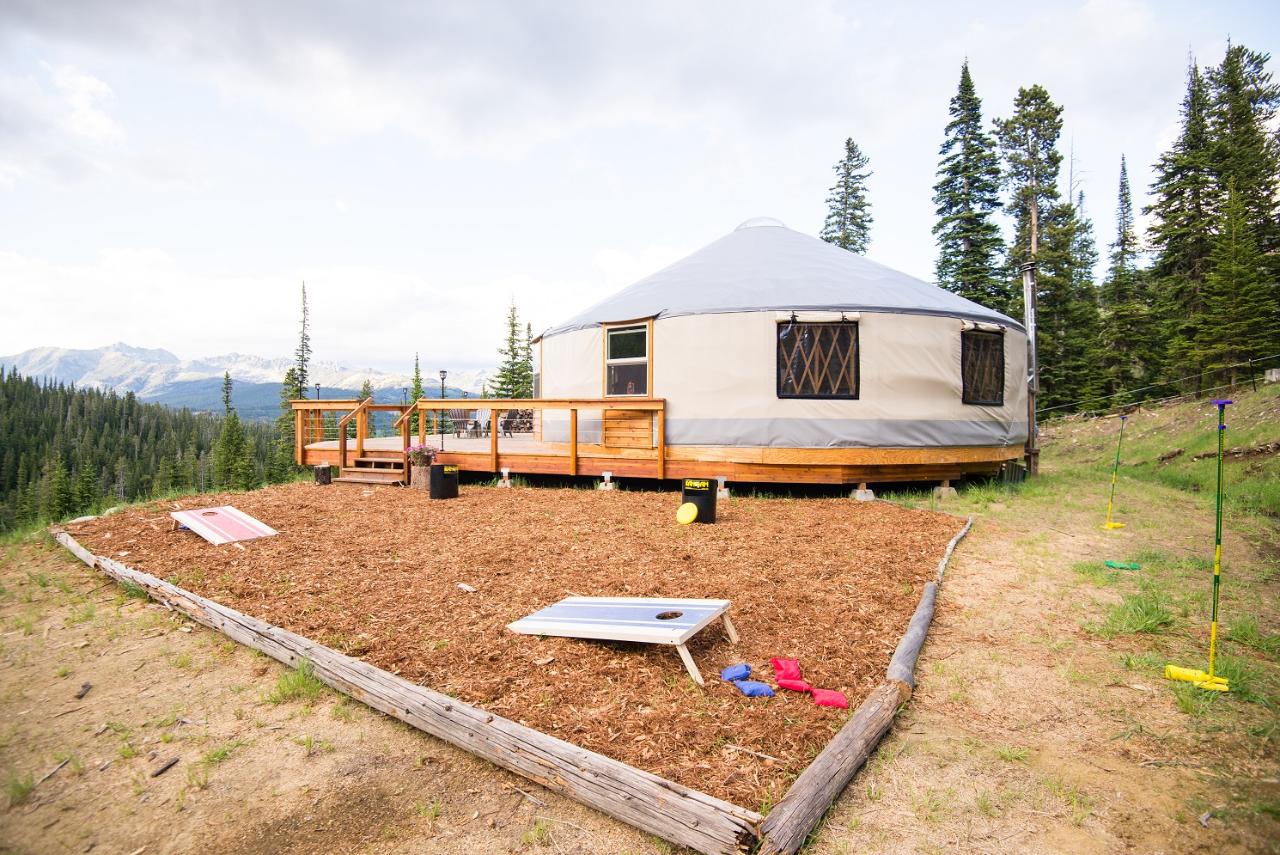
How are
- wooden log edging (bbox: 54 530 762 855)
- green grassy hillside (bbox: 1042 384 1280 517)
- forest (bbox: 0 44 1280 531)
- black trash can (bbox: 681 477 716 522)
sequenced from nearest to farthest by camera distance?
wooden log edging (bbox: 54 530 762 855) < black trash can (bbox: 681 477 716 522) < green grassy hillside (bbox: 1042 384 1280 517) < forest (bbox: 0 44 1280 531)

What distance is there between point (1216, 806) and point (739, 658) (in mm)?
1724

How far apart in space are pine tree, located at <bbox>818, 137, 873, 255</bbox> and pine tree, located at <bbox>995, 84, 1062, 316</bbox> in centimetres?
553

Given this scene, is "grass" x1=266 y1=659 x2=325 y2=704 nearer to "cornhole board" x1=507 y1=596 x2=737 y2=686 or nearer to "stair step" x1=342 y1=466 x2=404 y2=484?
"cornhole board" x1=507 y1=596 x2=737 y2=686

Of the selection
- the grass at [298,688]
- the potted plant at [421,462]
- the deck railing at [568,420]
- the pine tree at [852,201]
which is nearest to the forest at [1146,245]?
the pine tree at [852,201]

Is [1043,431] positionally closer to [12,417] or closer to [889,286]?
[889,286]

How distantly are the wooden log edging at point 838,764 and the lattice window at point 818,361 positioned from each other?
4.71 metres

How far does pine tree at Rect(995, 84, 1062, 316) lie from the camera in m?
18.4

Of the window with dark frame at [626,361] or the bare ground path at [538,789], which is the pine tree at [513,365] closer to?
the window with dark frame at [626,361]

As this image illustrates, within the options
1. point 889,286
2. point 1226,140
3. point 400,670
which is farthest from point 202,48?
point 1226,140

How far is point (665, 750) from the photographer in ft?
6.73

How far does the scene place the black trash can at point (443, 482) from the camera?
7285 mm

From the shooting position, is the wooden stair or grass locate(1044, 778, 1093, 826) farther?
the wooden stair

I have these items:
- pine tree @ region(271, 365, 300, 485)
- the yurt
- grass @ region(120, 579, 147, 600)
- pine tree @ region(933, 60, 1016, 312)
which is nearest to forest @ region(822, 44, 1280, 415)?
pine tree @ region(933, 60, 1016, 312)

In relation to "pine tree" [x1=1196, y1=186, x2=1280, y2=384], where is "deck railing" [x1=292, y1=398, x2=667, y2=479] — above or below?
below
